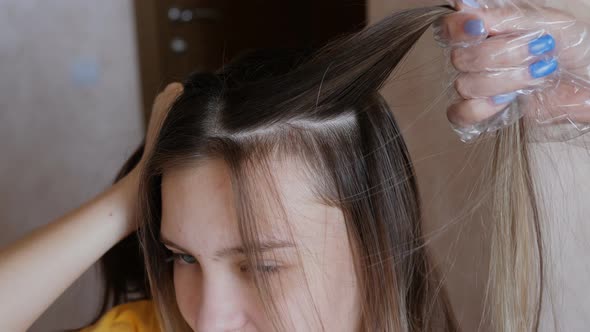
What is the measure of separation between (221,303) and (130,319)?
266mm

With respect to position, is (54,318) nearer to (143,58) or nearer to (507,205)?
(143,58)

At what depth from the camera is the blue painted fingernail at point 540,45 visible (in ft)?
1.71

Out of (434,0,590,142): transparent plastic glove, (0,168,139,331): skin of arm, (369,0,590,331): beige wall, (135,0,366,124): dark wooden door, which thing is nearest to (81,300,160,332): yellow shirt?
(0,168,139,331): skin of arm

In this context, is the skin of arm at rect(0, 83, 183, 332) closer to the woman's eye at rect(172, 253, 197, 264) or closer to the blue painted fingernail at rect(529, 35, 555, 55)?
the woman's eye at rect(172, 253, 197, 264)

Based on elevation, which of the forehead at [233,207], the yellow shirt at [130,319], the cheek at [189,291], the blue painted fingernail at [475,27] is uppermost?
the blue painted fingernail at [475,27]

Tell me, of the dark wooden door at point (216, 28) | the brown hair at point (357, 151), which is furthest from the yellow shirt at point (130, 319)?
the dark wooden door at point (216, 28)

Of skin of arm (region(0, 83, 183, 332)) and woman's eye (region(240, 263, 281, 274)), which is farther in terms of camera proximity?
skin of arm (region(0, 83, 183, 332))

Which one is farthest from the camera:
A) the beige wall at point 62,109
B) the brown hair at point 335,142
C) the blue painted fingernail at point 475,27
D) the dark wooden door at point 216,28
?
the dark wooden door at point 216,28

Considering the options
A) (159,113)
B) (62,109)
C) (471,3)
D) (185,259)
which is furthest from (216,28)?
(471,3)

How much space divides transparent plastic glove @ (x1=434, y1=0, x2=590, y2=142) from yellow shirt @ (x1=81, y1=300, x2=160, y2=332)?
0.51 metres

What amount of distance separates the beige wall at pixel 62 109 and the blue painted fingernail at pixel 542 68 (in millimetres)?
1096

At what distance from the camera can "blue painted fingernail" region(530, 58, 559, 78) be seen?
53 cm

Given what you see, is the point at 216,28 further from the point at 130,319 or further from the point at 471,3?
the point at 471,3

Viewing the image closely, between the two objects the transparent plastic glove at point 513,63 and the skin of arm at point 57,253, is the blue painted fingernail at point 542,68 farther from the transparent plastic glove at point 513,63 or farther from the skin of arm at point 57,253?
the skin of arm at point 57,253
